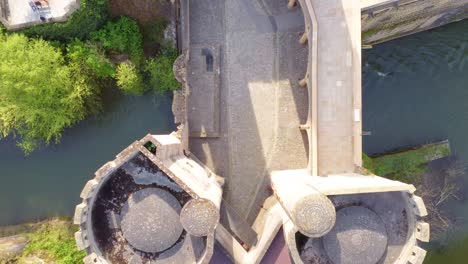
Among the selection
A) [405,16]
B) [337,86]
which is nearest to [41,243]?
[337,86]

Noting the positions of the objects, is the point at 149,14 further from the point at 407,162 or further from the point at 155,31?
the point at 407,162

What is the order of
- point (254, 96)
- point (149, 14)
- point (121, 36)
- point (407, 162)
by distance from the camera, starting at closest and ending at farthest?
point (121, 36) < point (149, 14) < point (254, 96) < point (407, 162)

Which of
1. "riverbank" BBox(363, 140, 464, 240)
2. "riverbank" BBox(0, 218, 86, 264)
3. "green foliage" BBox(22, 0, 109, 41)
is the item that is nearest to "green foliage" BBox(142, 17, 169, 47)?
"green foliage" BBox(22, 0, 109, 41)

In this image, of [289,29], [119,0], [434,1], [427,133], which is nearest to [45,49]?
[119,0]

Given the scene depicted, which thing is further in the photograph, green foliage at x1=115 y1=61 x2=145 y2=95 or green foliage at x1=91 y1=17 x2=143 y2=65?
green foliage at x1=115 y1=61 x2=145 y2=95

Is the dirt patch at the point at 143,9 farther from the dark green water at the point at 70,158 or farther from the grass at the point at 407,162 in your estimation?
the grass at the point at 407,162

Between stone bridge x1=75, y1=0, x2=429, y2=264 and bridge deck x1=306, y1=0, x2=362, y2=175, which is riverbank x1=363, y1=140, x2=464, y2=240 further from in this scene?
stone bridge x1=75, y1=0, x2=429, y2=264
